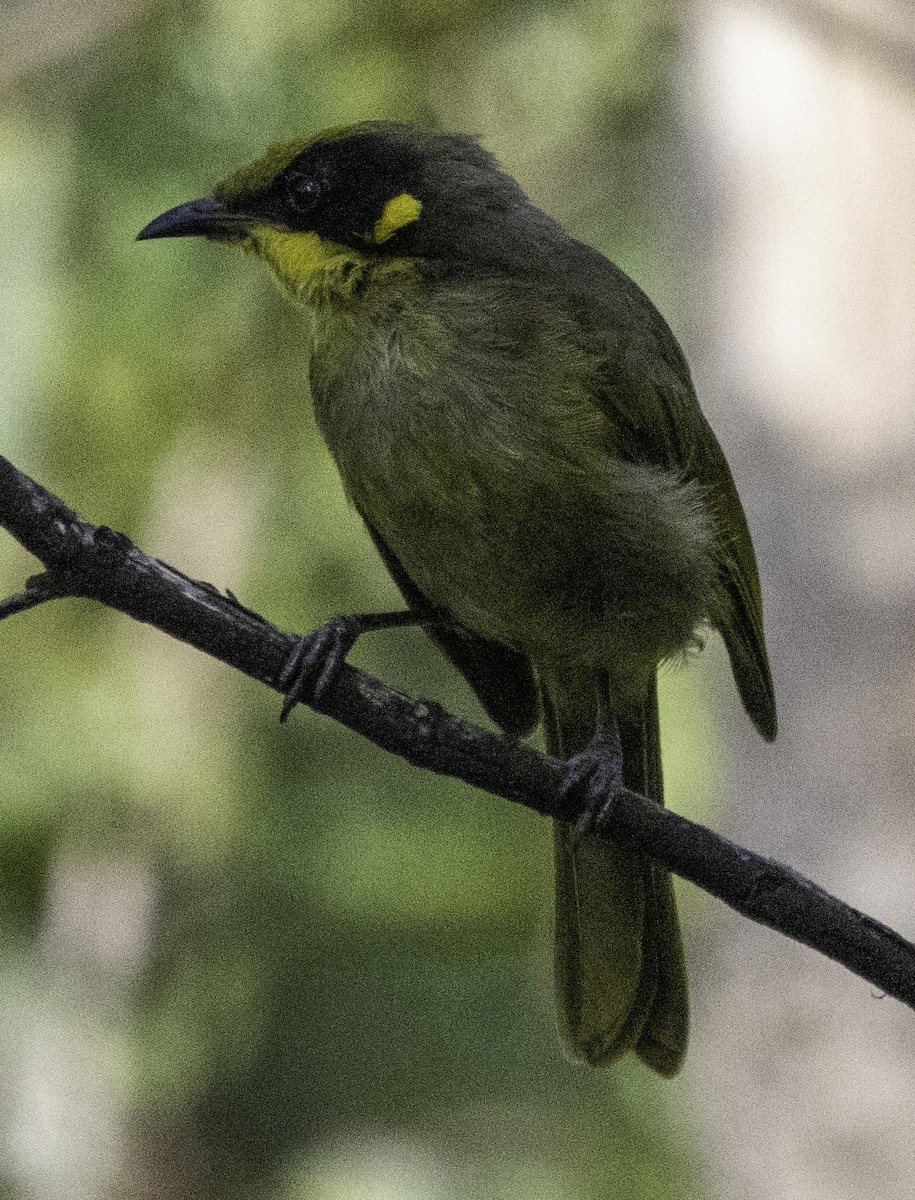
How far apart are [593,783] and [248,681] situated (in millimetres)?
2255

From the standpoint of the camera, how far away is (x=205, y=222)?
2594 millimetres

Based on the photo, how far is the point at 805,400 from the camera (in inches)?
154

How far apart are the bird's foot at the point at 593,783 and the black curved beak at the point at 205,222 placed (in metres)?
1.05

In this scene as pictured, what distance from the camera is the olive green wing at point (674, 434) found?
8.14 ft

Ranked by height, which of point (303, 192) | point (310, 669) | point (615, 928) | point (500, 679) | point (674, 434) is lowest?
point (615, 928)

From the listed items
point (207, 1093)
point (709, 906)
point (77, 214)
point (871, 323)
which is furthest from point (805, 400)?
point (207, 1093)

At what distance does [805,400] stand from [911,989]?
2186mm

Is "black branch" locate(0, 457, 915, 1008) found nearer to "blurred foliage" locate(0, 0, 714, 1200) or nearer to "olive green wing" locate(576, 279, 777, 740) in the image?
"olive green wing" locate(576, 279, 777, 740)

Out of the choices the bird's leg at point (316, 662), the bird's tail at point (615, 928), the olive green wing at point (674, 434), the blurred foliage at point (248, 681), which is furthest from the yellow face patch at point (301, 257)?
the blurred foliage at point (248, 681)

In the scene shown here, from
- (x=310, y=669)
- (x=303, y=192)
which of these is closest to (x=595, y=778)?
(x=310, y=669)

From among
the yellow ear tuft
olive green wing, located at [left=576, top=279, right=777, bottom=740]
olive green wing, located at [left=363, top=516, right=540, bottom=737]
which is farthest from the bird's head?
olive green wing, located at [left=363, top=516, right=540, bottom=737]

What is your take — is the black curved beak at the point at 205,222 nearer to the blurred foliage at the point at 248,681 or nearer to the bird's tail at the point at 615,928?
the bird's tail at the point at 615,928

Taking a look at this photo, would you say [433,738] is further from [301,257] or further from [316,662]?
[301,257]

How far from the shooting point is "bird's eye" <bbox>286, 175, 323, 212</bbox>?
101 inches
